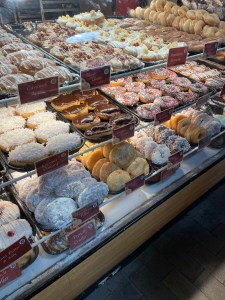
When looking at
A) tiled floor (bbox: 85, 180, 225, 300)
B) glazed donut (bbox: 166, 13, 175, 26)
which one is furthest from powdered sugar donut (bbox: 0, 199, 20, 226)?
glazed donut (bbox: 166, 13, 175, 26)

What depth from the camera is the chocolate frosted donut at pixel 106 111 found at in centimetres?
A: 196

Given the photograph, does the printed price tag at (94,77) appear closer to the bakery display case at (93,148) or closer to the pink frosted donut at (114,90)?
the bakery display case at (93,148)

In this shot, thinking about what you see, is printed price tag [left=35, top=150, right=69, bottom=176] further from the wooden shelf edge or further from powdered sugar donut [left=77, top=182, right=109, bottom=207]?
the wooden shelf edge

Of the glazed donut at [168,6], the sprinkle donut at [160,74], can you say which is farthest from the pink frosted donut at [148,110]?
the glazed donut at [168,6]

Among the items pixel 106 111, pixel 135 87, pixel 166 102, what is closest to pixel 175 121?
pixel 166 102

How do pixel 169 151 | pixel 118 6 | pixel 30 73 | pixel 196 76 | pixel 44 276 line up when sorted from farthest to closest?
pixel 118 6, pixel 196 76, pixel 169 151, pixel 30 73, pixel 44 276

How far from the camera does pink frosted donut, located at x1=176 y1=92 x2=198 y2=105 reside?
2.24 meters

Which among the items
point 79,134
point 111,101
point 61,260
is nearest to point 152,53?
point 111,101

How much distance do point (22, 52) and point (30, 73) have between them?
0.30 m

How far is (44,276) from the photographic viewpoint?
159cm

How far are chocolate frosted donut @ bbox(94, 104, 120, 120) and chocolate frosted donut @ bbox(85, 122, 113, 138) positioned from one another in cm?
11

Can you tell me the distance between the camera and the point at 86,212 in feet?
5.37

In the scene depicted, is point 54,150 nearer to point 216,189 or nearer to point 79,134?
point 79,134

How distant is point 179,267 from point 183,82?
5.39 ft
